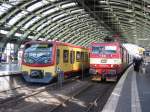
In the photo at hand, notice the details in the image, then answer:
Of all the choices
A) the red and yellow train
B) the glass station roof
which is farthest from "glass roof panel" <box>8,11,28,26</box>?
the red and yellow train

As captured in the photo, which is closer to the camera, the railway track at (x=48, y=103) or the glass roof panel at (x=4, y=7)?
the railway track at (x=48, y=103)

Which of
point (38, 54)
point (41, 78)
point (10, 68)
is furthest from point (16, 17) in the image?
point (41, 78)

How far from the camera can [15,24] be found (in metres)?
47.6

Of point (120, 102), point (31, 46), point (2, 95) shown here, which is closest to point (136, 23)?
point (31, 46)

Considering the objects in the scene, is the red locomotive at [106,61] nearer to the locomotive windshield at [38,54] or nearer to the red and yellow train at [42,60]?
the red and yellow train at [42,60]

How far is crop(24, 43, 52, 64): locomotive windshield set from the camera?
24328mm

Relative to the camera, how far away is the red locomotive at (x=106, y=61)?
27.5 m

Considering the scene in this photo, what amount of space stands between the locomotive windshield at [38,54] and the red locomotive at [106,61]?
15.5ft

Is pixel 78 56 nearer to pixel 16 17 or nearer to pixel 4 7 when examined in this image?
pixel 4 7

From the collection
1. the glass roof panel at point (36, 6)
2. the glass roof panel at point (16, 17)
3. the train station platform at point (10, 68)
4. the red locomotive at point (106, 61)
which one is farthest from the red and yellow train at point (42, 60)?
the glass roof panel at point (16, 17)

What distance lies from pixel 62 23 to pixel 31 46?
33.5 m

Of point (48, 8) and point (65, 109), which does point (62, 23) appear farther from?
point (65, 109)

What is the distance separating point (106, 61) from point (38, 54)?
5.71m

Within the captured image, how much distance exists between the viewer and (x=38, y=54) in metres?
24.6
